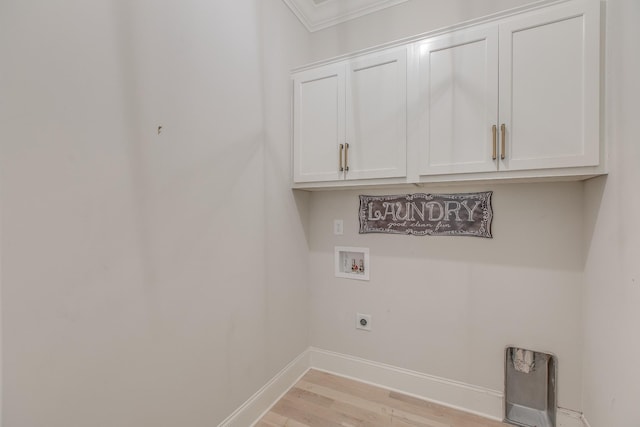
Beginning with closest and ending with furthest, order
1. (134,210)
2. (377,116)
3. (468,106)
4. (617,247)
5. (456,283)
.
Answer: (134,210)
(617,247)
(468,106)
(377,116)
(456,283)

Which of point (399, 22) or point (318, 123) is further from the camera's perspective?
point (399, 22)

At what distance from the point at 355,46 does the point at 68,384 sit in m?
2.59

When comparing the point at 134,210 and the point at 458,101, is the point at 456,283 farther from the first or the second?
the point at 134,210

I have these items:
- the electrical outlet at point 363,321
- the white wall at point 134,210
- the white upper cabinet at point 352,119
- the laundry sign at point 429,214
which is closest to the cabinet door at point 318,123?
the white upper cabinet at point 352,119

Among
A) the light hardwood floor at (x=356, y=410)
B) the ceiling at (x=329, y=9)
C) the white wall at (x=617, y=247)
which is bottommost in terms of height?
the light hardwood floor at (x=356, y=410)

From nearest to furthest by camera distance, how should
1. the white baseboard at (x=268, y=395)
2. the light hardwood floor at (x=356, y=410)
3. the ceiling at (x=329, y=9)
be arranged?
the white baseboard at (x=268, y=395), the light hardwood floor at (x=356, y=410), the ceiling at (x=329, y=9)

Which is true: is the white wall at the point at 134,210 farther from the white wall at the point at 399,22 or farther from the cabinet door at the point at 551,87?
the cabinet door at the point at 551,87

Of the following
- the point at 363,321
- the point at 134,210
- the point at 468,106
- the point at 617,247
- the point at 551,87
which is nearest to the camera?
the point at 134,210

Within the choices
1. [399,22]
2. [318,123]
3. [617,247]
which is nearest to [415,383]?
[617,247]

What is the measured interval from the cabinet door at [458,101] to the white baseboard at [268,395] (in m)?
1.70

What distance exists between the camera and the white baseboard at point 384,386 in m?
1.69

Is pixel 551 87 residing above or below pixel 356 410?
above

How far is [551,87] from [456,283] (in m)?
1.24

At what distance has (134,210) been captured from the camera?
114 centimetres
